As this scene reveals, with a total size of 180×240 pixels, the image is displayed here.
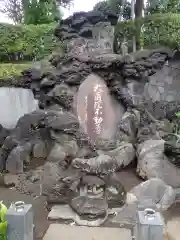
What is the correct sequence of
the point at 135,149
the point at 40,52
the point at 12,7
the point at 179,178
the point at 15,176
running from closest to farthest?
the point at 179,178 < the point at 15,176 < the point at 135,149 < the point at 40,52 < the point at 12,7

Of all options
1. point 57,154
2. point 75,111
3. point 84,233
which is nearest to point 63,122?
point 75,111

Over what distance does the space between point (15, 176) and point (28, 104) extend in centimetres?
521

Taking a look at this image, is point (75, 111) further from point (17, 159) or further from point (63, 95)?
point (17, 159)

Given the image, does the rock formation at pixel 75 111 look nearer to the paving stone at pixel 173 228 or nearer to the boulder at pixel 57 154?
the boulder at pixel 57 154

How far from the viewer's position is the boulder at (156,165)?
571 cm

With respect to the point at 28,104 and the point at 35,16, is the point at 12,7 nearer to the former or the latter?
the point at 35,16

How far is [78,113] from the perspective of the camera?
25.0 ft

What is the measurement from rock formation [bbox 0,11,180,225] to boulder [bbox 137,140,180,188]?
32 millimetres

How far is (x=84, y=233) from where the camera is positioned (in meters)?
4.05

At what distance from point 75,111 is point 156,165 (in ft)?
9.04

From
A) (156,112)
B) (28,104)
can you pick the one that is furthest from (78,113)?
(28,104)

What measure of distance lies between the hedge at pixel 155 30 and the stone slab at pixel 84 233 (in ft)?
29.0

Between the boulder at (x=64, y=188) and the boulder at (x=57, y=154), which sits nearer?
the boulder at (x=64, y=188)

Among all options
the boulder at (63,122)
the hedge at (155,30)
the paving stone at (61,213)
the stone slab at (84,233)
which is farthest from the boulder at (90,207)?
the hedge at (155,30)
